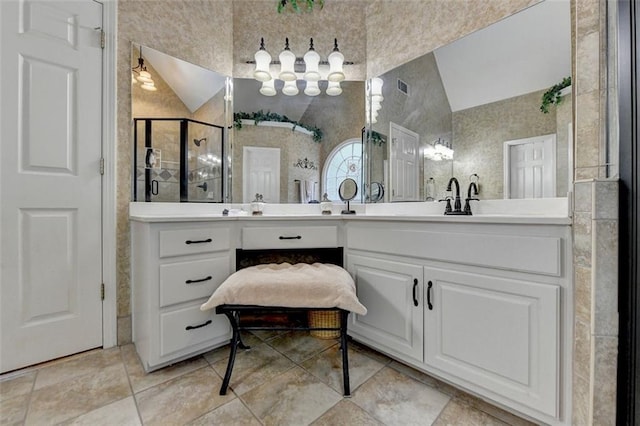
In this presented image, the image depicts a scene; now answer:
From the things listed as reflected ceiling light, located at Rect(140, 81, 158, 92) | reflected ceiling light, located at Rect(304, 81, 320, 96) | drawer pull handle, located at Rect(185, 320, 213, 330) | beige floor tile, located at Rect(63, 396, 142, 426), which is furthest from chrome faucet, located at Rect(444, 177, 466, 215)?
reflected ceiling light, located at Rect(140, 81, 158, 92)

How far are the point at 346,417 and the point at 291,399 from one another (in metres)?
0.26

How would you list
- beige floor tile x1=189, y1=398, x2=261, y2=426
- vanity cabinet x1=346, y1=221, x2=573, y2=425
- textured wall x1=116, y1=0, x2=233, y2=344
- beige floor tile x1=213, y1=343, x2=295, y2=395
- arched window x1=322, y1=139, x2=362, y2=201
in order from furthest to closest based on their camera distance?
arched window x1=322, y1=139, x2=362, y2=201 → textured wall x1=116, y1=0, x2=233, y2=344 → beige floor tile x1=213, y1=343, x2=295, y2=395 → beige floor tile x1=189, y1=398, x2=261, y2=426 → vanity cabinet x1=346, y1=221, x2=573, y2=425

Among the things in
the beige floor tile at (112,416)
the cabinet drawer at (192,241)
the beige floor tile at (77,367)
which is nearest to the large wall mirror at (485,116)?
the cabinet drawer at (192,241)

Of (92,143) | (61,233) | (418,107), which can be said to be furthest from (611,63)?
(61,233)

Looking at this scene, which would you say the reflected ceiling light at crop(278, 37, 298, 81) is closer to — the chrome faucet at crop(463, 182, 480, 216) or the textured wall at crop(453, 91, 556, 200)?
the textured wall at crop(453, 91, 556, 200)

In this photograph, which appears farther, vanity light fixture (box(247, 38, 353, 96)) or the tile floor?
vanity light fixture (box(247, 38, 353, 96))

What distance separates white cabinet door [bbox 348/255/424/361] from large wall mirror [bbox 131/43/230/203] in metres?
1.25

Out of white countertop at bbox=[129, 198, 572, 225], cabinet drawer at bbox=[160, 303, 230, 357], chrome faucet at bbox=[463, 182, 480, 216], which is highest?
chrome faucet at bbox=[463, 182, 480, 216]

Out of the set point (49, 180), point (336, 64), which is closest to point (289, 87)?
point (336, 64)

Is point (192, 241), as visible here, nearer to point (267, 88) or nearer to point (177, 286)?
point (177, 286)

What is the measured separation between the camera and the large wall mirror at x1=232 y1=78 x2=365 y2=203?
2131 millimetres

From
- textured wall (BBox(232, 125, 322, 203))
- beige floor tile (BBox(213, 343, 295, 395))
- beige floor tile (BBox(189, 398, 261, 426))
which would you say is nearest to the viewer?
beige floor tile (BBox(189, 398, 261, 426))

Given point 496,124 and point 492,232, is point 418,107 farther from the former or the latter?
point 492,232

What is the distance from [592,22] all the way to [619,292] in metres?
0.86
